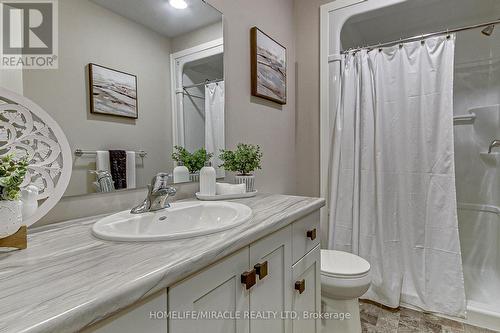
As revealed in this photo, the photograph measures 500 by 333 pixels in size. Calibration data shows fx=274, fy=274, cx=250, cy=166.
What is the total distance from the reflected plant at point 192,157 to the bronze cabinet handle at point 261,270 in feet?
2.25

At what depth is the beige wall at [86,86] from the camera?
0.89m

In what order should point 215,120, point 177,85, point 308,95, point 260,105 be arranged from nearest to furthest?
1. point 177,85
2. point 215,120
3. point 260,105
4. point 308,95

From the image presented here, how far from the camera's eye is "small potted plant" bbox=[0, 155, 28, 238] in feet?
2.01

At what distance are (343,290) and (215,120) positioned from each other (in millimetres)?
1119

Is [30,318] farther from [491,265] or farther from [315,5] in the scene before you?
[491,265]

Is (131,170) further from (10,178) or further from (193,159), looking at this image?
(10,178)

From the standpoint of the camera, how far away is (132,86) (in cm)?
110

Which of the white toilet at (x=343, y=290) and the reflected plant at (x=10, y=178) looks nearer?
the reflected plant at (x=10, y=178)

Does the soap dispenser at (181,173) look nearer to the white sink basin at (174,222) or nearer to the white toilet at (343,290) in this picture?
the white sink basin at (174,222)

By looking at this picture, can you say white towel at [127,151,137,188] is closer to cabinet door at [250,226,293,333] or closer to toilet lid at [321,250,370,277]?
cabinet door at [250,226,293,333]

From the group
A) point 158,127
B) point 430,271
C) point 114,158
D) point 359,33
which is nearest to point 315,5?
point 359,33

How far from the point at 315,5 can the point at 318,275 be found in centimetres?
198

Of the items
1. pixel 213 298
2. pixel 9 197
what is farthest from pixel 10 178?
pixel 213 298

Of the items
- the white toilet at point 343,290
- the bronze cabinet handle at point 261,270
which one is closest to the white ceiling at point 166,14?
the bronze cabinet handle at point 261,270
